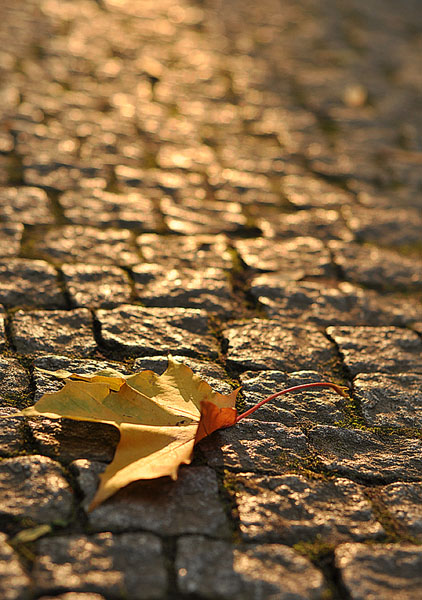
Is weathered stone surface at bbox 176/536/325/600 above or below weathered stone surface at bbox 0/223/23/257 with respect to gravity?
above

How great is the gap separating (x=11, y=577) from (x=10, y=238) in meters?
1.77

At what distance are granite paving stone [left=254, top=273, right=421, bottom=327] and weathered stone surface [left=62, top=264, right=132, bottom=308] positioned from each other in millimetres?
545

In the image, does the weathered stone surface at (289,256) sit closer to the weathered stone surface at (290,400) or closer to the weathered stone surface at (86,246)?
the weathered stone surface at (86,246)

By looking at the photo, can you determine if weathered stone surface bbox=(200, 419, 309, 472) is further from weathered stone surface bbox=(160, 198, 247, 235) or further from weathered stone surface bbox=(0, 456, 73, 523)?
weathered stone surface bbox=(160, 198, 247, 235)

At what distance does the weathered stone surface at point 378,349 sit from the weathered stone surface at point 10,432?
114 cm

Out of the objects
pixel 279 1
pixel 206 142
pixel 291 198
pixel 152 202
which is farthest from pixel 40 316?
pixel 279 1

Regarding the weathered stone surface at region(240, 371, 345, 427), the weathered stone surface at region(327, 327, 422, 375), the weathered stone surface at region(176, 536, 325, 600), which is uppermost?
the weathered stone surface at region(176, 536, 325, 600)

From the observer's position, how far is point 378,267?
308 centimetres

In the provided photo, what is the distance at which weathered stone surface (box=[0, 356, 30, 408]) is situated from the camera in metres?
1.89

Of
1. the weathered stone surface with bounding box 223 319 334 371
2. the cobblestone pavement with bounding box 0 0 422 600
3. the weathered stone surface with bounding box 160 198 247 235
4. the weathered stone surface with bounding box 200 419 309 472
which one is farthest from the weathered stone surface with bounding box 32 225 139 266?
the weathered stone surface with bounding box 200 419 309 472

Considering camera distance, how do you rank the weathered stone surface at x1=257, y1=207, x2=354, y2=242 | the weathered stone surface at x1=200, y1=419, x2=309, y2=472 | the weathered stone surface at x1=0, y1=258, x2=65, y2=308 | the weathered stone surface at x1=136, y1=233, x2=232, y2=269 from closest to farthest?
the weathered stone surface at x1=200, y1=419, x2=309, y2=472 < the weathered stone surface at x1=0, y1=258, x2=65, y2=308 < the weathered stone surface at x1=136, y1=233, x2=232, y2=269 < the weathered stone surface at x1=257, y1=207, x2=354, y2=242

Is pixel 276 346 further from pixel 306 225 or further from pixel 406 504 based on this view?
pixel 306 225

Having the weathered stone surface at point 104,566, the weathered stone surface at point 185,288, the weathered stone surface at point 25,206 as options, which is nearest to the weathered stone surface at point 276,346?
the weathered stone surface at point 185,288

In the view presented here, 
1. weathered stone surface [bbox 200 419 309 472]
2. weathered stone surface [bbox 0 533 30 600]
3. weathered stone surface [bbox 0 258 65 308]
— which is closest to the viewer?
weathered stone surface [bbox 0 533 30 600]
